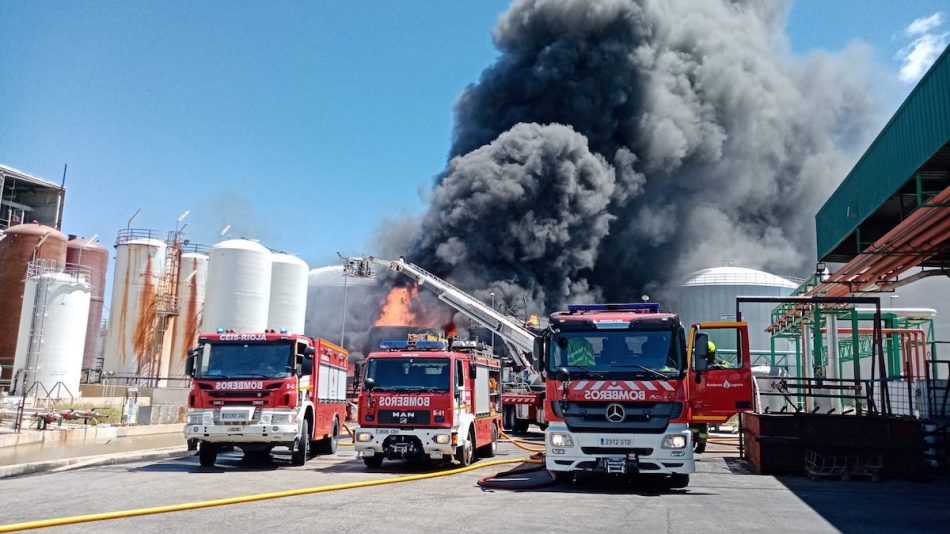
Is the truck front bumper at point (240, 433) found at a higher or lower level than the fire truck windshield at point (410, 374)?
lower

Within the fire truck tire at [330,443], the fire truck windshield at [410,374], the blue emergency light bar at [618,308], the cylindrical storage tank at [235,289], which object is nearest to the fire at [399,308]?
the cylindrical storage tank at [235,289]

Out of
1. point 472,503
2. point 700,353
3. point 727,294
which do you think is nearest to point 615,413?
point 700,353

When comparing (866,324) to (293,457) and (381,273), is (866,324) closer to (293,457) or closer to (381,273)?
(381,273)

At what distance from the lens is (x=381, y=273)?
43344 millimetres

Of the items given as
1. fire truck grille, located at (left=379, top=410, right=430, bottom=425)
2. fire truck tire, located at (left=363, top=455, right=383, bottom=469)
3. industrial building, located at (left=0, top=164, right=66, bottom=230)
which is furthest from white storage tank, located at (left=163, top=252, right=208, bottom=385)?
fire truck grille, located at (left=379, top=410, right=430, bottom=425)

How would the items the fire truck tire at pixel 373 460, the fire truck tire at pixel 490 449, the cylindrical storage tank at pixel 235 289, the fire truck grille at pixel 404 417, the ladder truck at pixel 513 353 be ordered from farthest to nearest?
the cylindrical storage tank at pixel 235 289 < the ladder truck at pixel 513 353 < the fire truck tire at pixel 490 449 < the fire truck tire at pixel 373 460 < the fire truck grille at pixel 404 417

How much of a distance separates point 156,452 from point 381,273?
2626 cm

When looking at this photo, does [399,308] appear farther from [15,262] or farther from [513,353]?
[15,262]

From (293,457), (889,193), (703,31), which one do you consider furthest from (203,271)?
(703,31)

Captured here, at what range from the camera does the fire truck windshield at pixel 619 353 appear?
35.2 feet

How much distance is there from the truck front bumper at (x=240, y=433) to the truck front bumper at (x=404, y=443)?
4.64 ft

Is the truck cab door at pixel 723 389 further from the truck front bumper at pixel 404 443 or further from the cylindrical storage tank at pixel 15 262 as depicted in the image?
the cylindrical storage tank at pixel 15 262

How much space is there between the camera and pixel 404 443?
13.6m

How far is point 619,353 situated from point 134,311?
32.2 meters
